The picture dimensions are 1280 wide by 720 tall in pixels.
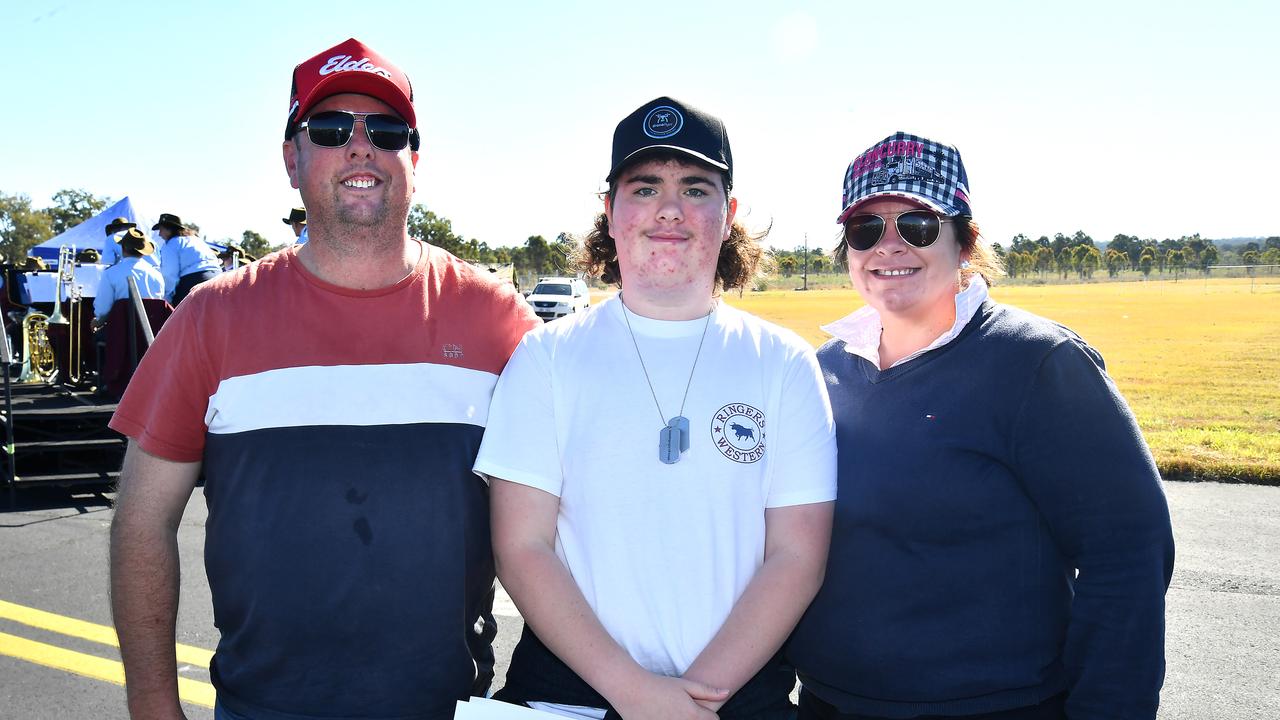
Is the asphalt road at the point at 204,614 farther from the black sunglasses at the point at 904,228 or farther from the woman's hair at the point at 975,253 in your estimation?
the black sunglasses at the point at 904,228

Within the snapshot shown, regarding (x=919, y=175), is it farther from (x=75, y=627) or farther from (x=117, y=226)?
(x=117, y=226)

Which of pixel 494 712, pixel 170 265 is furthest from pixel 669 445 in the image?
pixel 170 265

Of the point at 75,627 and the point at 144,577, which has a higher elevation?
the point at 144,577

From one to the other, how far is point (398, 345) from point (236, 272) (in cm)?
53

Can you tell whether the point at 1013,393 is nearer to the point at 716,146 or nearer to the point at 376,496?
the point at 716,146

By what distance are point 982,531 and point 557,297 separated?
99.4 feet

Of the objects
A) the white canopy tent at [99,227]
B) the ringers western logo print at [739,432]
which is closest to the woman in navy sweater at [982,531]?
the ringers western logo print at [739,432]

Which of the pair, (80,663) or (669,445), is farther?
(80,663)

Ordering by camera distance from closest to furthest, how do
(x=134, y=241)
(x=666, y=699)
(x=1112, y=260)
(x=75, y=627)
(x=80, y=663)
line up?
(x=666, y=699) → (x=80, y=663) → (x=75, y=627) → (x=134, y=241) → (x=1112, y=260)

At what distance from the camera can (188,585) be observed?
527 cm

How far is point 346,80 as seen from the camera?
225cm

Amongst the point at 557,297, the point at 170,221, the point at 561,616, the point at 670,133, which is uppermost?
the point at 170,221

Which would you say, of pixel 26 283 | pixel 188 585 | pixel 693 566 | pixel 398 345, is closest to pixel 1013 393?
pixel 693 566

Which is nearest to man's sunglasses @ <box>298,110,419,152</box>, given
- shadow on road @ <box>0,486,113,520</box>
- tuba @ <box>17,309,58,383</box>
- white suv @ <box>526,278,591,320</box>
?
shadow on road @ <box>0,486,113,520</box>
